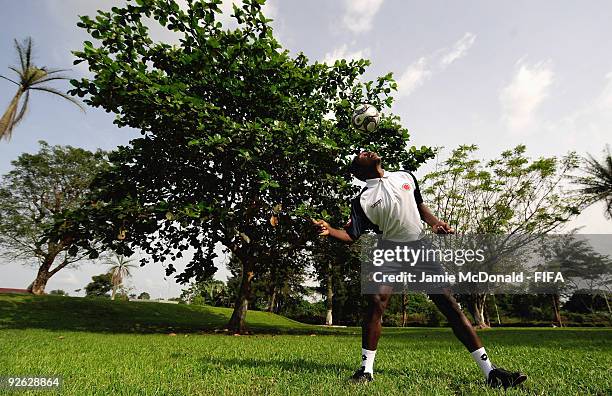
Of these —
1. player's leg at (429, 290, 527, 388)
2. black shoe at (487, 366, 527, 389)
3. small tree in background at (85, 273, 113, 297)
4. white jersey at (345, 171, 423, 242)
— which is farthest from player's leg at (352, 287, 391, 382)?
small tree in background at (85, 273, 113, 297)

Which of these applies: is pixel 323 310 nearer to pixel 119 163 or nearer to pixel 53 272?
pixel 53 272

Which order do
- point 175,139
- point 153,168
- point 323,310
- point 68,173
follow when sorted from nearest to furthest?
point 175,139
point 153,168
point 68,173
point 323,310

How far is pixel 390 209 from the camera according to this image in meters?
4.70

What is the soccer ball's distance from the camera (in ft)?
26.1

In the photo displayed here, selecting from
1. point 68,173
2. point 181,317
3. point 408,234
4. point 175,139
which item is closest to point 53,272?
point 68,173

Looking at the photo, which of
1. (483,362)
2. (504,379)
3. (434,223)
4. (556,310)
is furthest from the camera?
(556,310)

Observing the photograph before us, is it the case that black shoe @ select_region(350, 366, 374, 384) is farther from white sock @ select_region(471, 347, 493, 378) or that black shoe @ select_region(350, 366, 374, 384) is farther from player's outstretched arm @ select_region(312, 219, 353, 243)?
player's outstretched arm @ select_region(312, 219, 353, 243)

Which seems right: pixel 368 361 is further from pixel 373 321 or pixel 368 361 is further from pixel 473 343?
pixel 473 343

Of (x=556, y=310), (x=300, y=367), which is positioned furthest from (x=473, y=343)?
(x=556, y=310)

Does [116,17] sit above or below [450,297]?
above

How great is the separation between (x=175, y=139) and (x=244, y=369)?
1126cm

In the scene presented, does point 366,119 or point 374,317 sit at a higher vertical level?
point 366,119

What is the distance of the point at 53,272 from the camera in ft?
121

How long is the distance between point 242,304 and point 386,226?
1525cm
